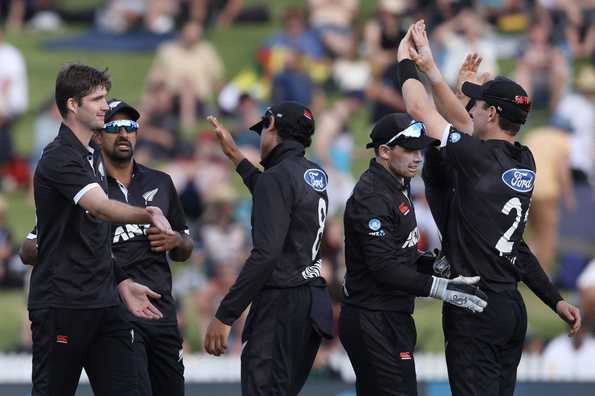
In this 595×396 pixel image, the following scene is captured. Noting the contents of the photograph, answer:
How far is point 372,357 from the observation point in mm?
7656

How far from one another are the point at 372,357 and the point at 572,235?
767cm

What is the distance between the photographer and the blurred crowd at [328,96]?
46.7 feet

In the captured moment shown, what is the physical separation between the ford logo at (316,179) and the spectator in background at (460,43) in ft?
25.9

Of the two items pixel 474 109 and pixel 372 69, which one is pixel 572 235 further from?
pixel 474 109

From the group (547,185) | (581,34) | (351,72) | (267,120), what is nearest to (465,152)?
(267,120)

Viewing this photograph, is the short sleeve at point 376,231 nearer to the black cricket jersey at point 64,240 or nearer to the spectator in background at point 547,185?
the black cricket jersey at point 64,240

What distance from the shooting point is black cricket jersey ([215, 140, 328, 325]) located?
295 inches

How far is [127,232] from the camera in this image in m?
8.23

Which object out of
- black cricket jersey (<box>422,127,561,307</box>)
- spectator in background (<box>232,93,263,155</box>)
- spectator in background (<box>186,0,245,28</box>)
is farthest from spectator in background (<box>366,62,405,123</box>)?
black cricket jersey (<box>422,127,561,307</box>)

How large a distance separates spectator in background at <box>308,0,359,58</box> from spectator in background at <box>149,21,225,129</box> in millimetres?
1352

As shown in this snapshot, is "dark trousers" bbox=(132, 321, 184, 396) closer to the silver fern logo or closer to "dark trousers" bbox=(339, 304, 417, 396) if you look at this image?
the silver fern logo

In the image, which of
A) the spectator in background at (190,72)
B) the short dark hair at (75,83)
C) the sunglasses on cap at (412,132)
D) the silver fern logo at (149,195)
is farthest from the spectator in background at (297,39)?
the short dark hair at (75,83)

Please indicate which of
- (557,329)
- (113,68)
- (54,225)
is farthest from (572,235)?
(54,225)

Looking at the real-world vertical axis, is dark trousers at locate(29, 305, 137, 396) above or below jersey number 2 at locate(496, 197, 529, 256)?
below
